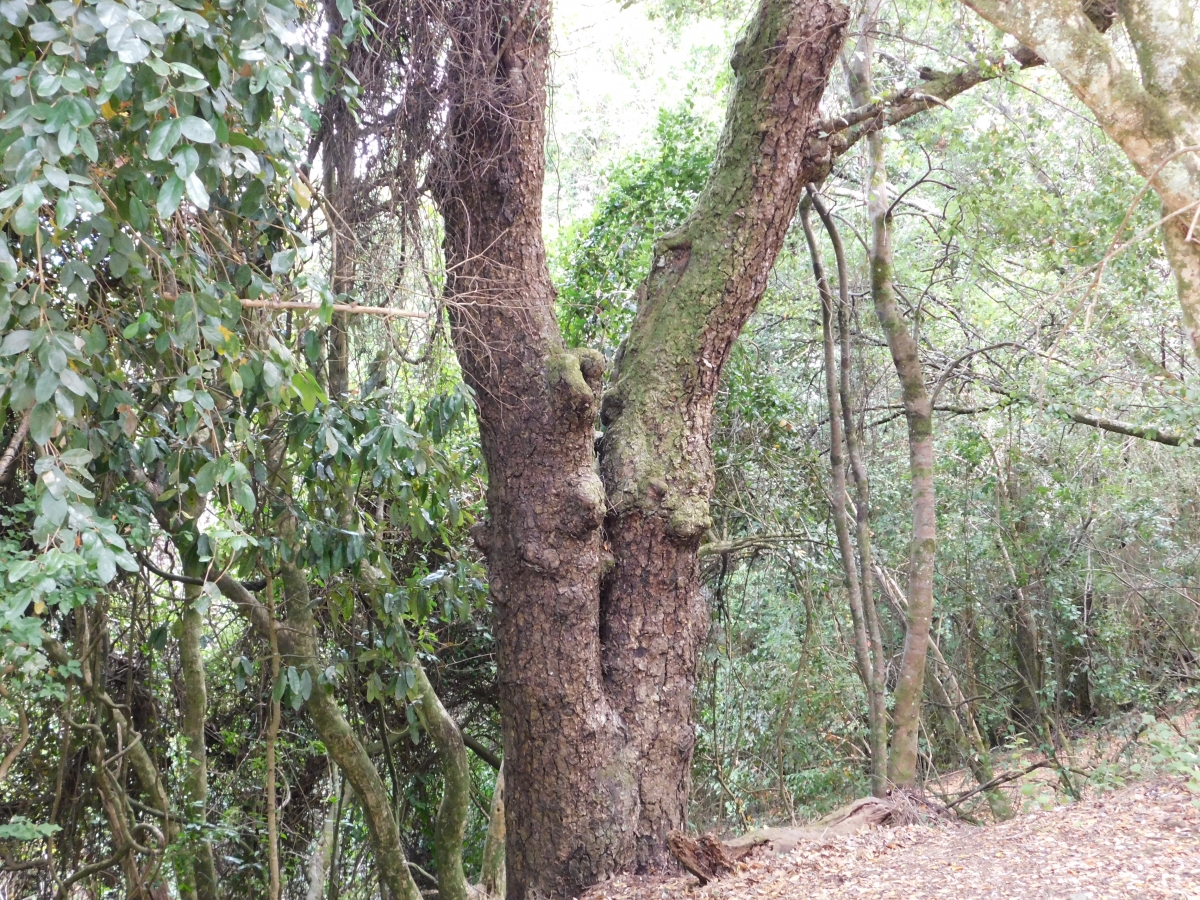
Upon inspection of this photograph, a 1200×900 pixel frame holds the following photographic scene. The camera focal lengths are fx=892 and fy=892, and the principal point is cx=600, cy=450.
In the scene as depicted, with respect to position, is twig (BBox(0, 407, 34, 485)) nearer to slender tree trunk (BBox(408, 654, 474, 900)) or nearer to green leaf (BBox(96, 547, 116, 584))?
green leaf (BBox(96, 547, 116, 584))

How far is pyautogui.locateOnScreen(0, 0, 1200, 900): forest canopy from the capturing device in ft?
6.51

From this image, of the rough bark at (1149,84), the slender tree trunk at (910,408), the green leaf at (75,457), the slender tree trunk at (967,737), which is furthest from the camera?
the slender tree trunk at (967,737)

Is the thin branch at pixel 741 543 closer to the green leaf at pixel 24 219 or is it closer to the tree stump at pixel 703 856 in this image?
the tree stump at pixel 703 856

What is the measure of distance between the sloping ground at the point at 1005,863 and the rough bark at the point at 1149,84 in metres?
1.54

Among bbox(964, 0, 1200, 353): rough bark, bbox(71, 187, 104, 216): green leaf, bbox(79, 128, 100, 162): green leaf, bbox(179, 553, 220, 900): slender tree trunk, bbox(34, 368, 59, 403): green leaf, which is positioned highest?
bbox(964, 0, 1200, 353): rough bark

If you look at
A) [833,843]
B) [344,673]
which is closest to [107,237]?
[344,673]

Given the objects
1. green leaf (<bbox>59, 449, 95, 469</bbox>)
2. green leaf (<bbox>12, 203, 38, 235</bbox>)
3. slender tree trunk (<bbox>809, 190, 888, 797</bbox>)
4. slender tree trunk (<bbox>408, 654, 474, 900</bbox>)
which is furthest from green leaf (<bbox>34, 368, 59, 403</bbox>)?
slender tree trunk (<bbox>809, 190, 888, 797</bbox>)

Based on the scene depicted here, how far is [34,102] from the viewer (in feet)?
5.08

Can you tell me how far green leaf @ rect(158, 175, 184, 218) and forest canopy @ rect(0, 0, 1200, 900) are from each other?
2 cm

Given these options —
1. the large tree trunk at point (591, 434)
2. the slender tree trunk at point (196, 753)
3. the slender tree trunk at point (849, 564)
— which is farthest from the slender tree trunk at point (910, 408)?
the slender tree trunk at point (196, 753)

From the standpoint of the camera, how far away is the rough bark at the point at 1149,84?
275 cm

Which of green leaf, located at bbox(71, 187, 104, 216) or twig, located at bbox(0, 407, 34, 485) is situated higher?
green leaf, located at bbox(71, 187, 104, 216)

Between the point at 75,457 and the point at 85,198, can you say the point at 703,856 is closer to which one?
the point at 75,457

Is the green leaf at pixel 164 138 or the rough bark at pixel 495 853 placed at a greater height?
the green leaf at pixel 164 138
